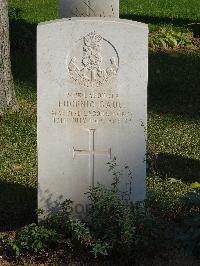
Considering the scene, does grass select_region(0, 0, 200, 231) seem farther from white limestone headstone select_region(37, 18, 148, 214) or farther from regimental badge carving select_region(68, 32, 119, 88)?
regimental badge carving select_region(68, 32, 119, 88)

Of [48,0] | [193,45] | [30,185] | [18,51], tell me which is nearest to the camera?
[30,185]

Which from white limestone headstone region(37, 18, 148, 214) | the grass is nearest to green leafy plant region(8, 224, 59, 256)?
white limestone headstone region(37, 18, 148, 214)

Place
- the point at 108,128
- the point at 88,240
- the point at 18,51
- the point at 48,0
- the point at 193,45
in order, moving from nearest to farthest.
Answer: the point at 88,240 < the point at 108,128 < the point at 18,51 < the point at 193,45 < the point at 48,0

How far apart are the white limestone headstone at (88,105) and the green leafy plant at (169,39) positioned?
24.4 ft

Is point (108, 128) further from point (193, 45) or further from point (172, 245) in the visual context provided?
point (193, 45)

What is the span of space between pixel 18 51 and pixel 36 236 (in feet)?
23.6

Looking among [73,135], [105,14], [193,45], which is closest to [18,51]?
[193,45]

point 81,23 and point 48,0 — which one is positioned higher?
point 48,0

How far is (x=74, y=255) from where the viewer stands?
5.41 meters

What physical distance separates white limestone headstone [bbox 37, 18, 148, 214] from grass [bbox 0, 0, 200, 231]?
0.65m

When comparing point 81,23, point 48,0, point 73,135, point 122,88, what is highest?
point 48,0

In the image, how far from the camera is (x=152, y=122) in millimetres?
8977

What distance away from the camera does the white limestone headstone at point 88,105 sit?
543 cm

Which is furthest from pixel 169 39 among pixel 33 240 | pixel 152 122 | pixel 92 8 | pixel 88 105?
pixel 33 240
